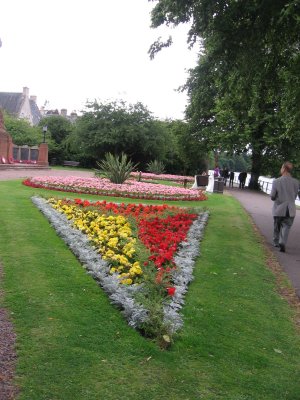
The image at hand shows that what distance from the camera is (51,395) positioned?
117 inches

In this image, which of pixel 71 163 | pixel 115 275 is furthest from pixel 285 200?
pixel 71 163

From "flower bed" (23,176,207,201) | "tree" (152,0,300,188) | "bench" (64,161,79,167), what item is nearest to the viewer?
"tree" (152,0,300,188)

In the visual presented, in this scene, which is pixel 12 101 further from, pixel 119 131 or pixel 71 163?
pixel 119 131

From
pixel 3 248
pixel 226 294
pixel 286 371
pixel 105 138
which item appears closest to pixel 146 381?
pixel 286 371

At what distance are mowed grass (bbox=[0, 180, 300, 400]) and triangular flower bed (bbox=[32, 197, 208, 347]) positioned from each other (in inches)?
5.7

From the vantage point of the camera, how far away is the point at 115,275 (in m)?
5.39

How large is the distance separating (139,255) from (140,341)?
7.57 feet

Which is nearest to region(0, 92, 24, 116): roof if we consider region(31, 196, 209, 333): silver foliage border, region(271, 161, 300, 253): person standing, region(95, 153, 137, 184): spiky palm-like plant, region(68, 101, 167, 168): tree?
region(68, 101, 167, 168): tree

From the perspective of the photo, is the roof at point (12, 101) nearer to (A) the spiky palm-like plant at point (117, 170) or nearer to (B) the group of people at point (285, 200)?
(A) the spiky palm-like plant at point (117, 170)

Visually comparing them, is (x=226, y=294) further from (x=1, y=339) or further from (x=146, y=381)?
(x=1, y=339)

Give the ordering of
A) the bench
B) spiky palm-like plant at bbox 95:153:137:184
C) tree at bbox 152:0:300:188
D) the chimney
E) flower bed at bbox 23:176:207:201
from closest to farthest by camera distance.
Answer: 1. tree at bbox 152:0:300:188
2. flower bed at bbox 23:176:207:201
3. spiky palm-like plant at bbox 95:153:137:184
4. the bench
5. the chimney

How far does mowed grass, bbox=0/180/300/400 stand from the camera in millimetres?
3207

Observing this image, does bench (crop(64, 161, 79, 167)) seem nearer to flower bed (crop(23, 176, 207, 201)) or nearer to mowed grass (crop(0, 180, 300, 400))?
flower bed (crop(23, 176, 207, 201))

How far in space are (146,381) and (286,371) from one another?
4.02ft
